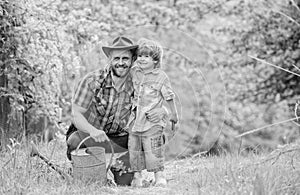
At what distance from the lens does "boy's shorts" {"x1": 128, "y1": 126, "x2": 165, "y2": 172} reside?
154 inches

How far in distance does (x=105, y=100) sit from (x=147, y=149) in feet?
1.63

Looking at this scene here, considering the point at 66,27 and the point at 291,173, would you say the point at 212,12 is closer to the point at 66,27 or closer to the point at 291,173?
the point at 66,27

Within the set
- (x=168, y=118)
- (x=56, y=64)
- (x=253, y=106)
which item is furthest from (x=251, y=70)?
(x=168, y=118)

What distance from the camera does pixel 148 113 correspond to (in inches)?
154

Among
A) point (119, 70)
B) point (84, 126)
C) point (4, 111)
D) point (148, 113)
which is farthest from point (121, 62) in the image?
point (4, 111)

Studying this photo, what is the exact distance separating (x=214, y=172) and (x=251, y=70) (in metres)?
5.05

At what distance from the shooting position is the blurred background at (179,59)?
16.5 ft

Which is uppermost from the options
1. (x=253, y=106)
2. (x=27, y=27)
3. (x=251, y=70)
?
(x=27, y=27)

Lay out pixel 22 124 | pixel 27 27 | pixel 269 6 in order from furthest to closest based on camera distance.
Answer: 1. pixel 269 6
2. pixel 22 124
3. pixel 27 27

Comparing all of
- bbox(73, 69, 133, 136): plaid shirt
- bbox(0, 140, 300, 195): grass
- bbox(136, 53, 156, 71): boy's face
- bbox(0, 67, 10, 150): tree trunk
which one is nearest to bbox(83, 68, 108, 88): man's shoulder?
bbox(73, 69, 133, 136): plaid shirt

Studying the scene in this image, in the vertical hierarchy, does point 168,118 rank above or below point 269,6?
below

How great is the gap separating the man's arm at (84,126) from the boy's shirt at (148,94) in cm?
24

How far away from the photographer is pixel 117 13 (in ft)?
27.7

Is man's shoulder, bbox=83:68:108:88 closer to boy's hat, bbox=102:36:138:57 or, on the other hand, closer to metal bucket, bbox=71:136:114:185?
boy's hat, bbox=102:36:138:57
